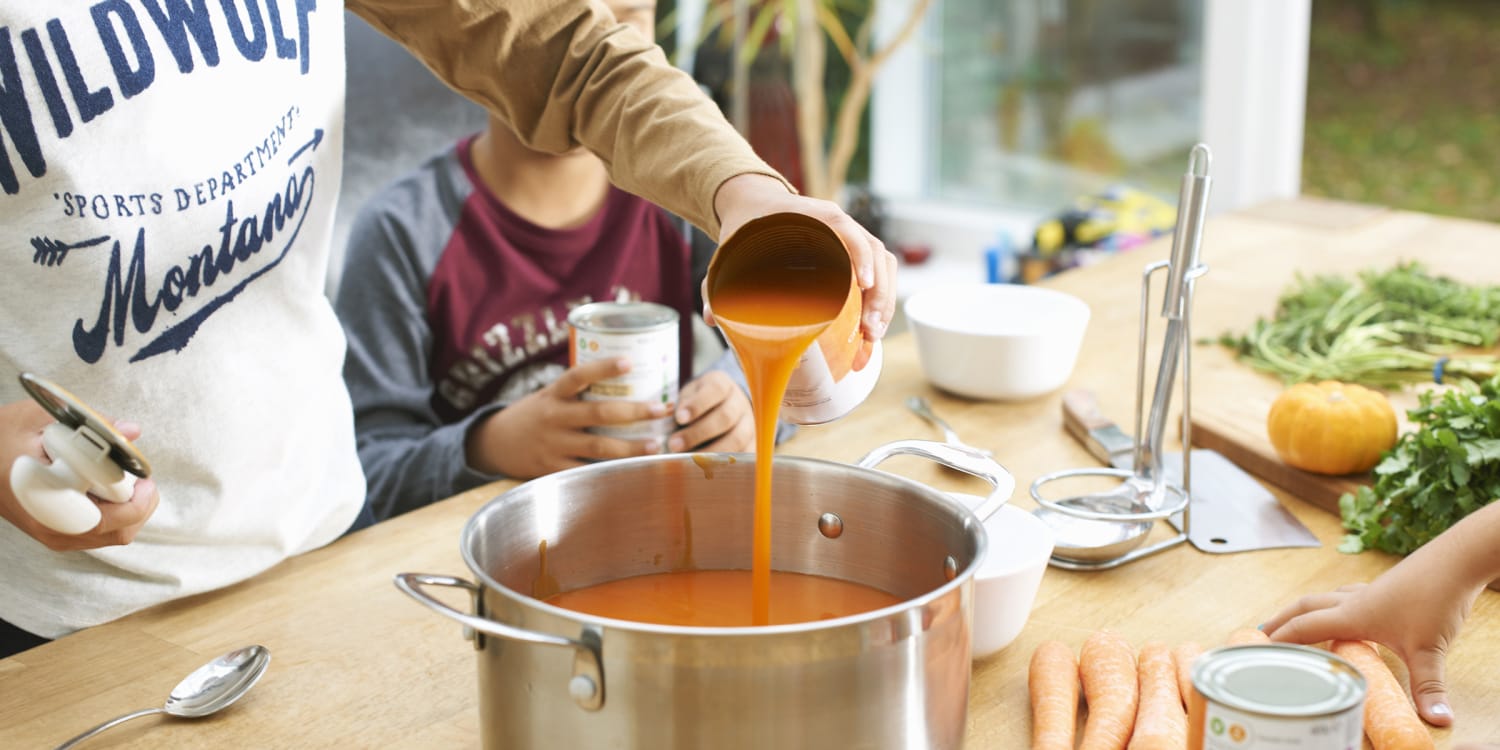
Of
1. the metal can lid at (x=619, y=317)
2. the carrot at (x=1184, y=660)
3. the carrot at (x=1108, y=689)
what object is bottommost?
the carrot at (x=1184, y=660)

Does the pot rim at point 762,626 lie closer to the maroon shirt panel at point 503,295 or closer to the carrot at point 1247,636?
the carrot at point 1247,636

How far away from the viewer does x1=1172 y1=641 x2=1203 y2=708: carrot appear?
985 millimetres

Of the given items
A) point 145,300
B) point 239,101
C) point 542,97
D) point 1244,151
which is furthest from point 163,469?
point 1244,151

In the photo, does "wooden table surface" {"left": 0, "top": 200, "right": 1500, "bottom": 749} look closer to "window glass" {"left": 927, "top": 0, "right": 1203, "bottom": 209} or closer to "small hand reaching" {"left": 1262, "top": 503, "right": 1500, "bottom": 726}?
"small hand reaching" {"left": 1262, "top": 503, "right": 1500, "bottom": 726}

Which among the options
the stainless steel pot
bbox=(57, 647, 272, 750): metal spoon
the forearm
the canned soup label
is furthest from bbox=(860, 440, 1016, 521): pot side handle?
bbox=(57, 647, 272, 750): metal spoon

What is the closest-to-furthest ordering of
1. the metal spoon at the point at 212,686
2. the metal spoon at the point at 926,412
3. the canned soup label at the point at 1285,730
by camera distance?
the canned soup label at the point at 1285,730, the metal spoon at the point at 212,686, the metal spoon at the point at 926,412

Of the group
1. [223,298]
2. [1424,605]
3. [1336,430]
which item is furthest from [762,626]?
[1336,430]

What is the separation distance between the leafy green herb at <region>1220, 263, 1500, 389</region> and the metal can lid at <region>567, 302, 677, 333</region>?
0.85 meters

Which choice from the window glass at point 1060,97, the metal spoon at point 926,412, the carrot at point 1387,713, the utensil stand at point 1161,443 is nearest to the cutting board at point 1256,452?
the utensil stand at point 1161,443

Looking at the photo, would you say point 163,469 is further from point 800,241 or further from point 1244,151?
point 1244,151

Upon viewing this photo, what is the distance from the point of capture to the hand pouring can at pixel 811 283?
0.98 m

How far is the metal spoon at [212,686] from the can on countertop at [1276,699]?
68 cm

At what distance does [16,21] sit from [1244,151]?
3041 millimetres

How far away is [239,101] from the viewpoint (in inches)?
46.1
